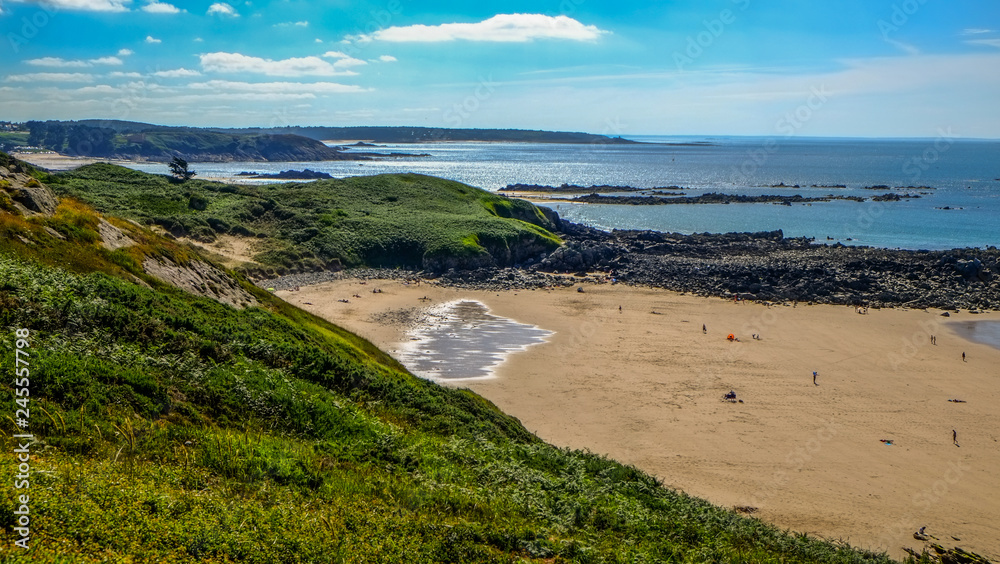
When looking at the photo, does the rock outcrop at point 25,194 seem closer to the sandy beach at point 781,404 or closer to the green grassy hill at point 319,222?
the sandy beach at point 781,404

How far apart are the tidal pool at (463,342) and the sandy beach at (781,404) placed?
97cm

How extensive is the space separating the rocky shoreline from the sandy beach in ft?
10.2

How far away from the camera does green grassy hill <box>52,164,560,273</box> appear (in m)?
53.3

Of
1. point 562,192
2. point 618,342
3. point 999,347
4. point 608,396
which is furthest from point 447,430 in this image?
point 562,192

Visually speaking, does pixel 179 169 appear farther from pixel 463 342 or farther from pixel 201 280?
pixel 201 280

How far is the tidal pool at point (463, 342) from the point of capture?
1208 inches

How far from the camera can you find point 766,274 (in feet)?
171

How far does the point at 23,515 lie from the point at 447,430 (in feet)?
31.8

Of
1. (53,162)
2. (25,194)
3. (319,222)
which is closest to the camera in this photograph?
(25,194)

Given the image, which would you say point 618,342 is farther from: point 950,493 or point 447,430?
point 447,430

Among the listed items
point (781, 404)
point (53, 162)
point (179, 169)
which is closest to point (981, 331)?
point (781, 404)

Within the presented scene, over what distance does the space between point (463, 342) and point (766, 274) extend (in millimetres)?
29175

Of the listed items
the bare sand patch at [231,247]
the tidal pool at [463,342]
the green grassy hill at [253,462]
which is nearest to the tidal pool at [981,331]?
the tidal pool at [463,342]

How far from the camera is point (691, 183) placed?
15375 cm
